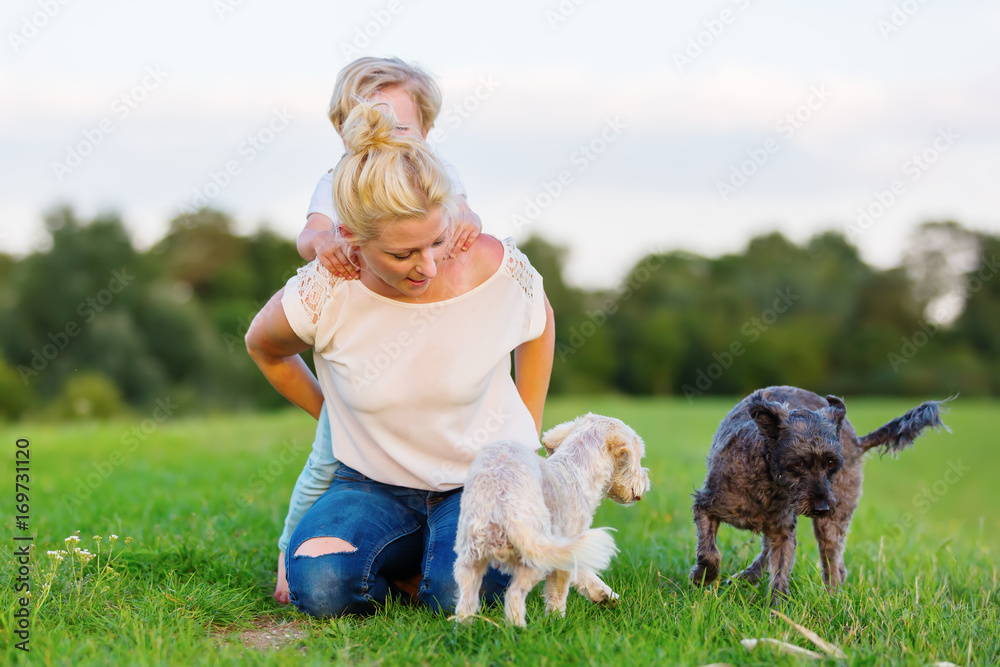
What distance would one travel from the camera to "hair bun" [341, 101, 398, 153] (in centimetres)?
361

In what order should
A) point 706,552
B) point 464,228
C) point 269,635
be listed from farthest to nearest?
point 706,552 → point 464,228 → point 269,635

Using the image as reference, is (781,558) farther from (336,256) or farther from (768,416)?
(336,256)

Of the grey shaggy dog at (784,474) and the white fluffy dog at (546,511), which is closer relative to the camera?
the white fluffy dog at (546,511)

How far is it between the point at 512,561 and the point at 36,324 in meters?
37.0

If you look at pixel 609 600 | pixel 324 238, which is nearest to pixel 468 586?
pixel 609 600

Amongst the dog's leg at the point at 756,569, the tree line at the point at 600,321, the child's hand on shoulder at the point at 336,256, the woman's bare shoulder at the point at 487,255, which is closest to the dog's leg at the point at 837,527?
the dog's leg at the point at 756,569

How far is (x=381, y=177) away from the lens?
353 centimetres

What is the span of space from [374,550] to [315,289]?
133 centimetres

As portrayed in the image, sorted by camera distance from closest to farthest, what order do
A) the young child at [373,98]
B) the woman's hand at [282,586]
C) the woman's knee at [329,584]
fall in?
the woman's knee at [329,584]
the woman's hand at [282,586]
the young child at [373,98]

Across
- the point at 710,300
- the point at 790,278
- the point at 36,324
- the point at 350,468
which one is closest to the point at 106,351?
the point at 36,324

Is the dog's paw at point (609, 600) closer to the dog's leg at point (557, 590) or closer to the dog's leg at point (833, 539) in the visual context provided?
the dog's leg at point (557, 590)

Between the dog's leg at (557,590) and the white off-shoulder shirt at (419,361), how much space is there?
70 cm

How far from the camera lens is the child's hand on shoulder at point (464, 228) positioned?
4062 millimetres

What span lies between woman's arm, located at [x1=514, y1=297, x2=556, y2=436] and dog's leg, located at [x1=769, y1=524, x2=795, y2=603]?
135 centimetres
